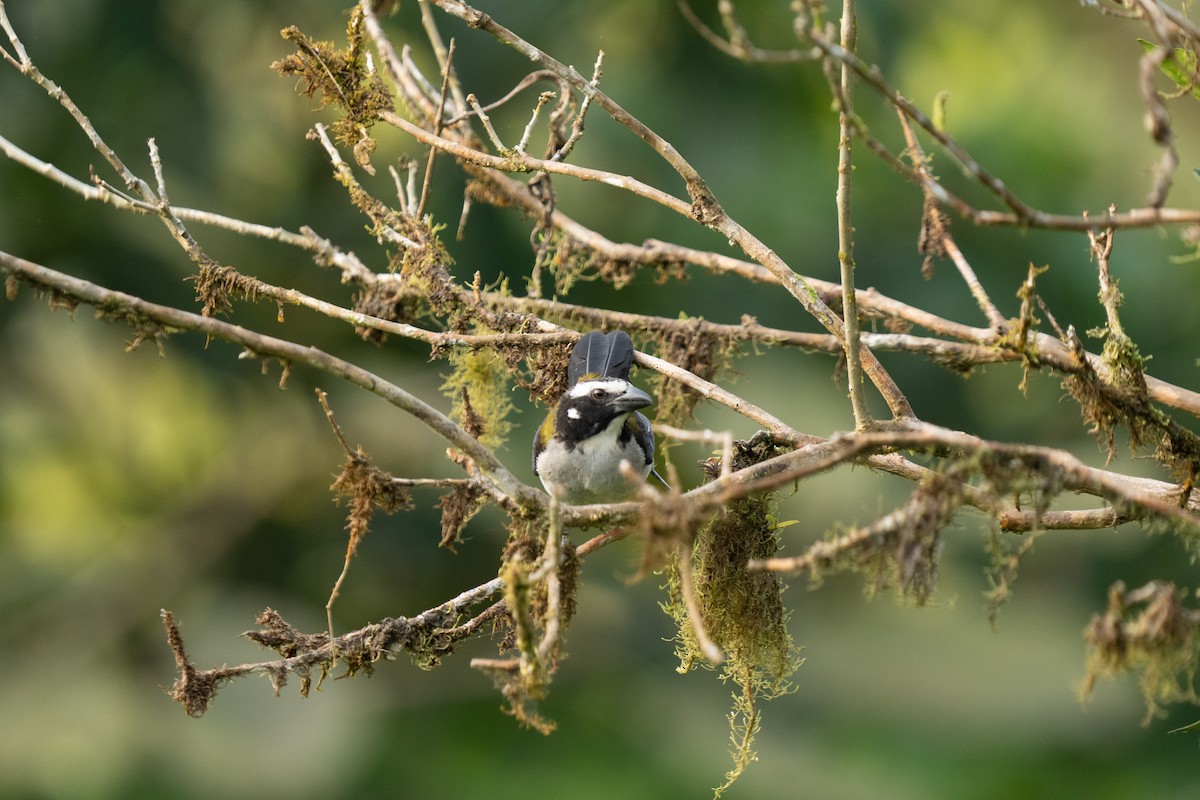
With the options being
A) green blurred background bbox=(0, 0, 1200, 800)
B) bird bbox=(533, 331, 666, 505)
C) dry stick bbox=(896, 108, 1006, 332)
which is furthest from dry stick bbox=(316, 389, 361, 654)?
green blurred background bbox=(0, 0, 1200, 800)

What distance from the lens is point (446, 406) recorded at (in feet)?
41.6

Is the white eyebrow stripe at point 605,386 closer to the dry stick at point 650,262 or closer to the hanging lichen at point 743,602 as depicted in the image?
the dry stick at point 650,262

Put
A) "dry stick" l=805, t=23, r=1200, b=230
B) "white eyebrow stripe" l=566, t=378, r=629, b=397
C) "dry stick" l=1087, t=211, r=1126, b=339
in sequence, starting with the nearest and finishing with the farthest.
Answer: "dry stick" l=805, t=23, r=1200, b=230
"dry stick" l=1087, t=211, r=1126, b=339
"white eyebrow stripe" l=566, t=378, r=629, b=397

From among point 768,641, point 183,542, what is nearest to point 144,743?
point 183,542

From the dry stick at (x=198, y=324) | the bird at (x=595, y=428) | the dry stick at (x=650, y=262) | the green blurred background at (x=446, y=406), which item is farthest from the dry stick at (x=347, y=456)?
A: the green blurred background at (x=446, y=406)

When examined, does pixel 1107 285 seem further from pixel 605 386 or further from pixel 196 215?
pixel 196 215

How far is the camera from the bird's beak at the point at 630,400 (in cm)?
495

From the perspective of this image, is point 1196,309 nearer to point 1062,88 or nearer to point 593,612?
point 1062,88

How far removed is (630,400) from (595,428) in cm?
22

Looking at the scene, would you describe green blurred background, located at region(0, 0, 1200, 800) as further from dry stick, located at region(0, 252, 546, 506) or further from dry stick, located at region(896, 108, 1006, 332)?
dry stick, located at region(0, 252, 546, 506)

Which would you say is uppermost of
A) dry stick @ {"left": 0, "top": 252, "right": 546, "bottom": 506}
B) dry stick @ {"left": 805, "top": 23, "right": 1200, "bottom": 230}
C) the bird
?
the bird

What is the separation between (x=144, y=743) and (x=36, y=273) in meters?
12.1

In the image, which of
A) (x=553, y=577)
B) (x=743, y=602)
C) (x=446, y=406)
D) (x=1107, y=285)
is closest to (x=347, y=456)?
(x=553, y=577)

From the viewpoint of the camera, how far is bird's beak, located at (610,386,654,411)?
16.2ft
